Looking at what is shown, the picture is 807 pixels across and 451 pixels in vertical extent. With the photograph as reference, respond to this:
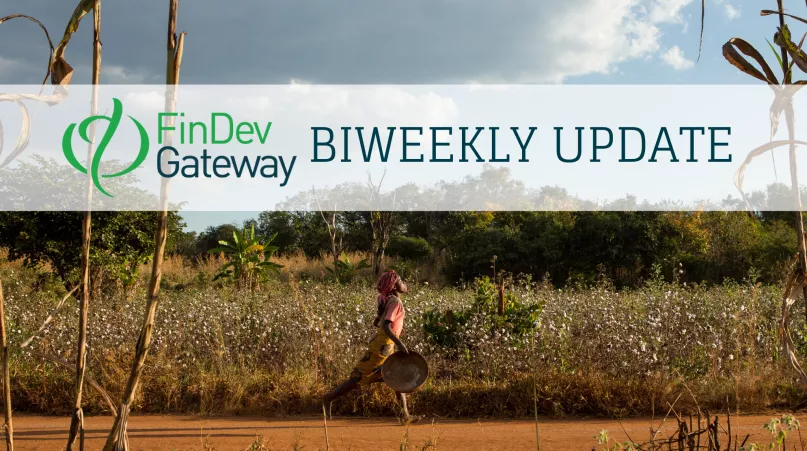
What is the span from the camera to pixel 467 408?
6031 mm

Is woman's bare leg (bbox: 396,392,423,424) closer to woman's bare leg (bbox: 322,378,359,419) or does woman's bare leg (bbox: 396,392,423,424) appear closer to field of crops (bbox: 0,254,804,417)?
field of crops (bbox: 0,254,804,417)

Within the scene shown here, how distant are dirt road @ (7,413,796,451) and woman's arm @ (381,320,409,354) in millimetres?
721

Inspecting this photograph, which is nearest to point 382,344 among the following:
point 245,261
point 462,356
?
point 462,356

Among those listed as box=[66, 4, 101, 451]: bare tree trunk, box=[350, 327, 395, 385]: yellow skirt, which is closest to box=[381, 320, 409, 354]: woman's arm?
box=[350, 327, 395, 385]: yellow skirt

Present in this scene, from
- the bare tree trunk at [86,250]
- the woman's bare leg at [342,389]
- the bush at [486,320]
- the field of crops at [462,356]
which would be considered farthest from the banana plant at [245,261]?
the bare tree trunk at [86,250]

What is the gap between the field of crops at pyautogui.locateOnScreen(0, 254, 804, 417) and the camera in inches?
240

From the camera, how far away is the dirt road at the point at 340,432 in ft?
16.4

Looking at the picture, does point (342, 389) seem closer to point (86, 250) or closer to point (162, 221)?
point (86, 250)

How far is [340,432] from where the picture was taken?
5.45 metres

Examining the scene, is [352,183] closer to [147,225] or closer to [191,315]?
[147,225]

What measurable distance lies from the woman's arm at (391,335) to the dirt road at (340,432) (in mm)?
721

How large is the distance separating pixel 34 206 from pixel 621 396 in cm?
1062

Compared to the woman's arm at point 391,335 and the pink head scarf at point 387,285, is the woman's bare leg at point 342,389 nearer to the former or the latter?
the woman's arm at point 391,335

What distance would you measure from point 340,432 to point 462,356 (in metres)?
2.07
